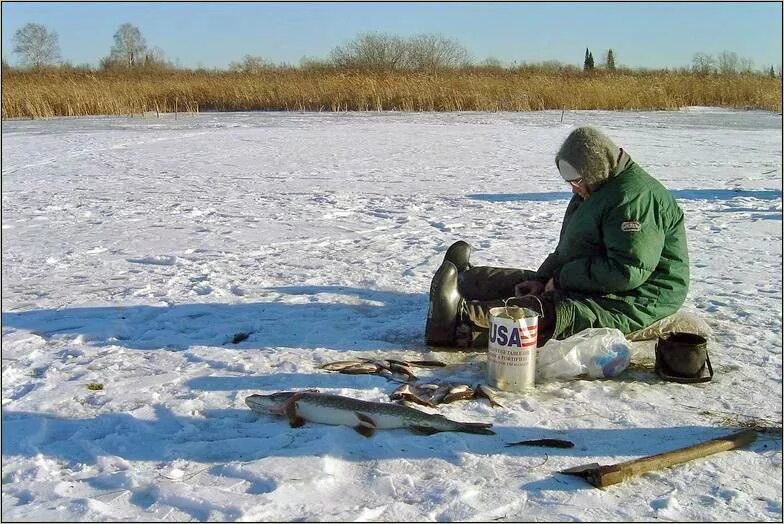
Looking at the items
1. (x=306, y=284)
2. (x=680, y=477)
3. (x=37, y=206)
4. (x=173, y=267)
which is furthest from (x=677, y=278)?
(x=37, y=206)

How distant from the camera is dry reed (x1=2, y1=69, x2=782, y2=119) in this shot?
22891 mm

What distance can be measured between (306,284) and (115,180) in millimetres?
5838

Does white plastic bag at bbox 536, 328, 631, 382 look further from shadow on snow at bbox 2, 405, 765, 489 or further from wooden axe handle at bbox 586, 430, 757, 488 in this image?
wooden axe handle at bbox 586, 430, 757, 488

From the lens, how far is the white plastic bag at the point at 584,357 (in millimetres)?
3713

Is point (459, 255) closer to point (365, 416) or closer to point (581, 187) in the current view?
point (581, 187)

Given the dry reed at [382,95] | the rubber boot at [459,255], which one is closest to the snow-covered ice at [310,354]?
the rubber boot at [459,255]

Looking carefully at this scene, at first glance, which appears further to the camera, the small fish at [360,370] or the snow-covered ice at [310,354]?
the small fish at [360,370]

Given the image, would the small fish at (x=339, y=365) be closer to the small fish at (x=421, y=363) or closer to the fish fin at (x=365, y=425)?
the small fish at (x=421, y=363)

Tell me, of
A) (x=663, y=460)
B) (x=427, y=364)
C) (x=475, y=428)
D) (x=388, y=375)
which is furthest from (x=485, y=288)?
(x=663, y=460)

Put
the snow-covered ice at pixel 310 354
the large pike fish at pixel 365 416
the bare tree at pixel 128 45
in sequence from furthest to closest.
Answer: the bare tree at pixel 128 45 → the large pike fish at pixel 365 416 → the snow-covered ice at pixel 310 354

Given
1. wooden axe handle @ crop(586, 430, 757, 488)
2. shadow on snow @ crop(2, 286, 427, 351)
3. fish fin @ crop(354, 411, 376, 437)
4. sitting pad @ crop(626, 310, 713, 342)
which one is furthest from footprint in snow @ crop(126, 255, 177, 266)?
wooden axe handle @ crop(586, 430, 757, 488)

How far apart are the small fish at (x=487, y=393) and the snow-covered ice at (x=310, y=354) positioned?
0.04m

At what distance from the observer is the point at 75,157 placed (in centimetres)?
1267

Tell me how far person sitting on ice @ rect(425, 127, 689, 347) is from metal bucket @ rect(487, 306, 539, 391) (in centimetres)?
35
